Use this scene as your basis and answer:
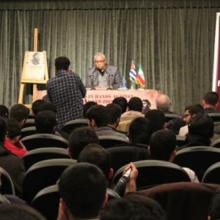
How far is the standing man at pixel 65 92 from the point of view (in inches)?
269

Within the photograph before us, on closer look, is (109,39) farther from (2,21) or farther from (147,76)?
(2,21)

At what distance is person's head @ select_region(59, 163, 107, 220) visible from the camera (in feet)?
6.63

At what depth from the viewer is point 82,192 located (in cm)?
206

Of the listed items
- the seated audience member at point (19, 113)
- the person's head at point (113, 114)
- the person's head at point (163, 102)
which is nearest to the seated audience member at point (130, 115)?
the person's head at point (163, 102)

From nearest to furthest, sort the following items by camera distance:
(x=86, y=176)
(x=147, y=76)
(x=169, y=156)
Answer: (x=86, y=176)
(x=169, y=156)
(x=147, y=76)

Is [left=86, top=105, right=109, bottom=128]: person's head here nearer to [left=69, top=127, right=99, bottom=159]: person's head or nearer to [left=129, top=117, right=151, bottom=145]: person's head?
[left=129, top=117, right=151, bottom=145]: person's head

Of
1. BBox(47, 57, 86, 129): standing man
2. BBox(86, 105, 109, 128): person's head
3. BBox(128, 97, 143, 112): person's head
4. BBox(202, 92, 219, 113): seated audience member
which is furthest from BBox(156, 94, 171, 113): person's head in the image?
BBox(86, 105, 109, 128): person's head

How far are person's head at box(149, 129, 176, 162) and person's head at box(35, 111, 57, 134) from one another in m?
1.55

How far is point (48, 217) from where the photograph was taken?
2764 mm

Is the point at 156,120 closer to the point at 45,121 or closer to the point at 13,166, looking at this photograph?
the point at 45,121

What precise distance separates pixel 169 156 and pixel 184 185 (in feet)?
3.76

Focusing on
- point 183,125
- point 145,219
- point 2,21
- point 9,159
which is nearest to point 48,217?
point 9,159

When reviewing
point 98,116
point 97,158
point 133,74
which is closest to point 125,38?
point 133,74

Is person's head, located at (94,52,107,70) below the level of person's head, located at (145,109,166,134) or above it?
above
